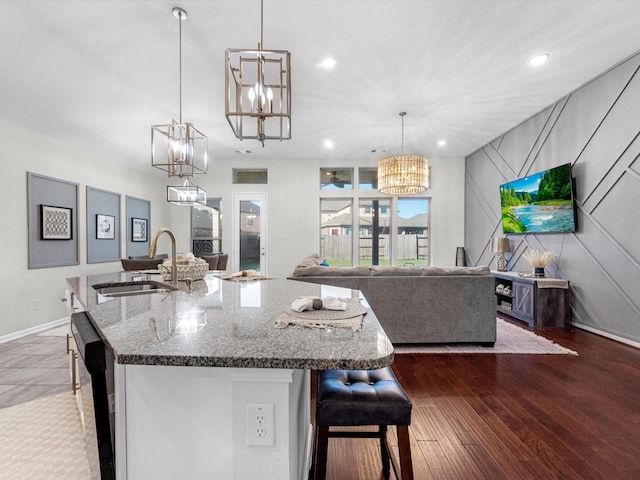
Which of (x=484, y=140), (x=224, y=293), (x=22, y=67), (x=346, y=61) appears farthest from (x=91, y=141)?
(x=484, y=140)

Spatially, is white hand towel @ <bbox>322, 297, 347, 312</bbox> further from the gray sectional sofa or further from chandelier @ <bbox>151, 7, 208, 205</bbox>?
the gray sectional sofa

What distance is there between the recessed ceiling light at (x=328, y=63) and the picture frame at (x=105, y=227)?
14.4 ft

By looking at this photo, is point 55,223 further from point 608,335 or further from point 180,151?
point 608,335

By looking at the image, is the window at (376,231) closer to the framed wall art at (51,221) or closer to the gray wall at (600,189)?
the gray wall at (600,189)

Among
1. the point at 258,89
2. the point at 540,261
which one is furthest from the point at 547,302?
the point at 258,89

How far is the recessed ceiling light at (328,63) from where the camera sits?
3.04m

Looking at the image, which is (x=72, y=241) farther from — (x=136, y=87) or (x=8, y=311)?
(x=136, y=87)

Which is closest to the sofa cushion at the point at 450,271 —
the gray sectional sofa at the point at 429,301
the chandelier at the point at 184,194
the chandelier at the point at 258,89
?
the gray sectional sofa at the point at 429,301

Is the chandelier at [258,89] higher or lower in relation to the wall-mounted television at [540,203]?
higher

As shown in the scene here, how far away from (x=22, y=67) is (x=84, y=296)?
115 inches

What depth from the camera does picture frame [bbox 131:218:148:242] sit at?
19.2 feet

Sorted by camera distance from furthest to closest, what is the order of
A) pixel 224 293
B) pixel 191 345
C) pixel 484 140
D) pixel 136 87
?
pixel 484 140, pixel 136 87, pixel 224 293, pixel 191 345

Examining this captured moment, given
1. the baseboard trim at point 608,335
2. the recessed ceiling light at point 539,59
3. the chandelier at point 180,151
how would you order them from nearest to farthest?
the chandelier at point 180,151
the recessed ceiling light at point 539,59
the baseboard trim at point 608,335

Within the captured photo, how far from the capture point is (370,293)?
3227 millimetres
